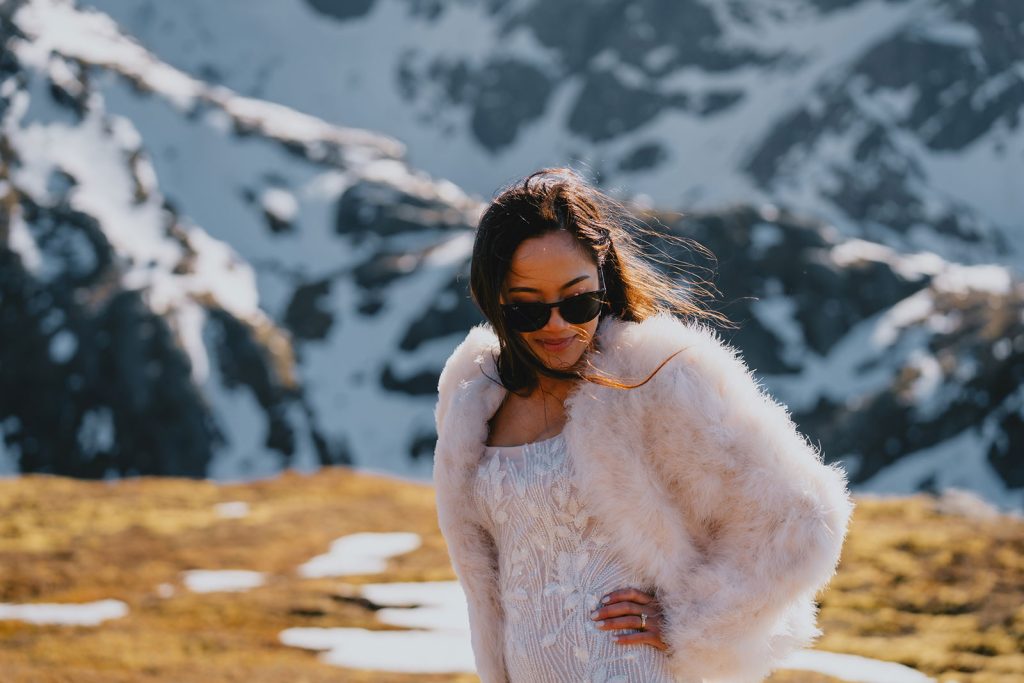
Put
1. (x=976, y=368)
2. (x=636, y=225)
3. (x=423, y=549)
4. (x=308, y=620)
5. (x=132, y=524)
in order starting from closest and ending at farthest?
(x=636, y=225)
(x=308, y=620)
(x=423, y=549)
(x=132, y=524)
(x=976, y=368)

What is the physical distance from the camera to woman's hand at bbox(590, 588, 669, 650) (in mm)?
3891

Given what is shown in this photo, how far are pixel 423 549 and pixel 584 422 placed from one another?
15.6 meters

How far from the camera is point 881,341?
344 feet

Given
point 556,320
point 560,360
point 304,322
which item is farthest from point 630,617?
point 304,322

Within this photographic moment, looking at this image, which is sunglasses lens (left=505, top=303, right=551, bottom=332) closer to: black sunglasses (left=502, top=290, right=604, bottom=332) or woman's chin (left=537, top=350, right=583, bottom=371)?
black sunglasses (left=502, top=290, right=604, bottom=332)

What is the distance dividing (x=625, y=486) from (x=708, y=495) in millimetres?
309

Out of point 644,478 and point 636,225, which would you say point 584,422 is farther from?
point 636,225

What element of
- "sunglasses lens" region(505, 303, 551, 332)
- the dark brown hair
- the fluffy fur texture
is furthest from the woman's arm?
"sunglasses lens" region(505, 303, 551, 332)

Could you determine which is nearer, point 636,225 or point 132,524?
point 636,225

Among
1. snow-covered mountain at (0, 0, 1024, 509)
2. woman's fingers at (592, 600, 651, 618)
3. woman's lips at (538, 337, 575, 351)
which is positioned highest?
snow-covered mountain at (0, 0, 1024, 509)

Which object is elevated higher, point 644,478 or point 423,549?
point 423,549

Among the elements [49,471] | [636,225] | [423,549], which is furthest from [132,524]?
[49,471]

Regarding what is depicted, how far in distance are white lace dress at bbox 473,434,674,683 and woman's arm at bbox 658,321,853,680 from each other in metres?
0.19

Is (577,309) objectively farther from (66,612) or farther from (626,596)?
(66,612)
